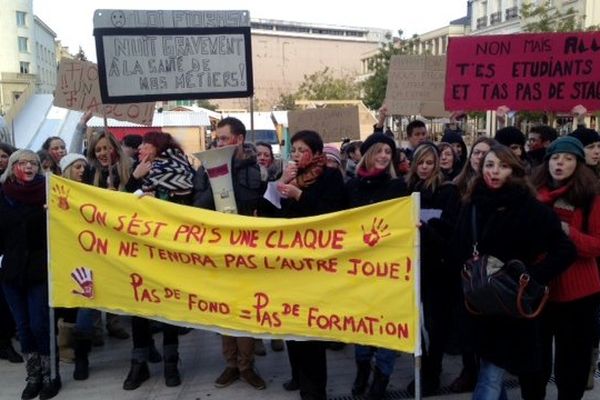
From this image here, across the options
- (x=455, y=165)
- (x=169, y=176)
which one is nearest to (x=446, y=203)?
(x=455, y=165)

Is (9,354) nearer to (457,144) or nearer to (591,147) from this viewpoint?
(457,144)

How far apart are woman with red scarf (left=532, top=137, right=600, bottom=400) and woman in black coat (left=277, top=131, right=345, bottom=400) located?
1.33 meters

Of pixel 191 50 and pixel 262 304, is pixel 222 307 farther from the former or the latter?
pixel 191 50

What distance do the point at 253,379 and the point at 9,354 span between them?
2266 millimetres

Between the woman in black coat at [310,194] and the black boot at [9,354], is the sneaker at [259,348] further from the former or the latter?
the black boot at [9,354]

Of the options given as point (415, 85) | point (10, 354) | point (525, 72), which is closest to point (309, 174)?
point (525, 72)

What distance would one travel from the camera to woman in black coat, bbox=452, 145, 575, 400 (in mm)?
3166

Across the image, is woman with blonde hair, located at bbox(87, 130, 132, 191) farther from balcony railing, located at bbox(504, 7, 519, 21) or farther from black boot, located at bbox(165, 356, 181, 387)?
balcony railing, located at bbox(504, 7, 519, 21)

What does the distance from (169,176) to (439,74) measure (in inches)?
188

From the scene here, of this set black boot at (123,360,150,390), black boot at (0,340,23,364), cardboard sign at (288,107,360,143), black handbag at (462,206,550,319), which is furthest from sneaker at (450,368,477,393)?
cardboard sign at (288,107,360,143)

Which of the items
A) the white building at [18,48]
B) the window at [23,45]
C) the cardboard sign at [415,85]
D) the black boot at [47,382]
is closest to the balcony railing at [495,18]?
the white building at [18,48]

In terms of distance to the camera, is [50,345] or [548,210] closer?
[548,210]

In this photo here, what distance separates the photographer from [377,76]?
37500 millimetres

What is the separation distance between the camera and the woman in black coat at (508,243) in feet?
10.4
